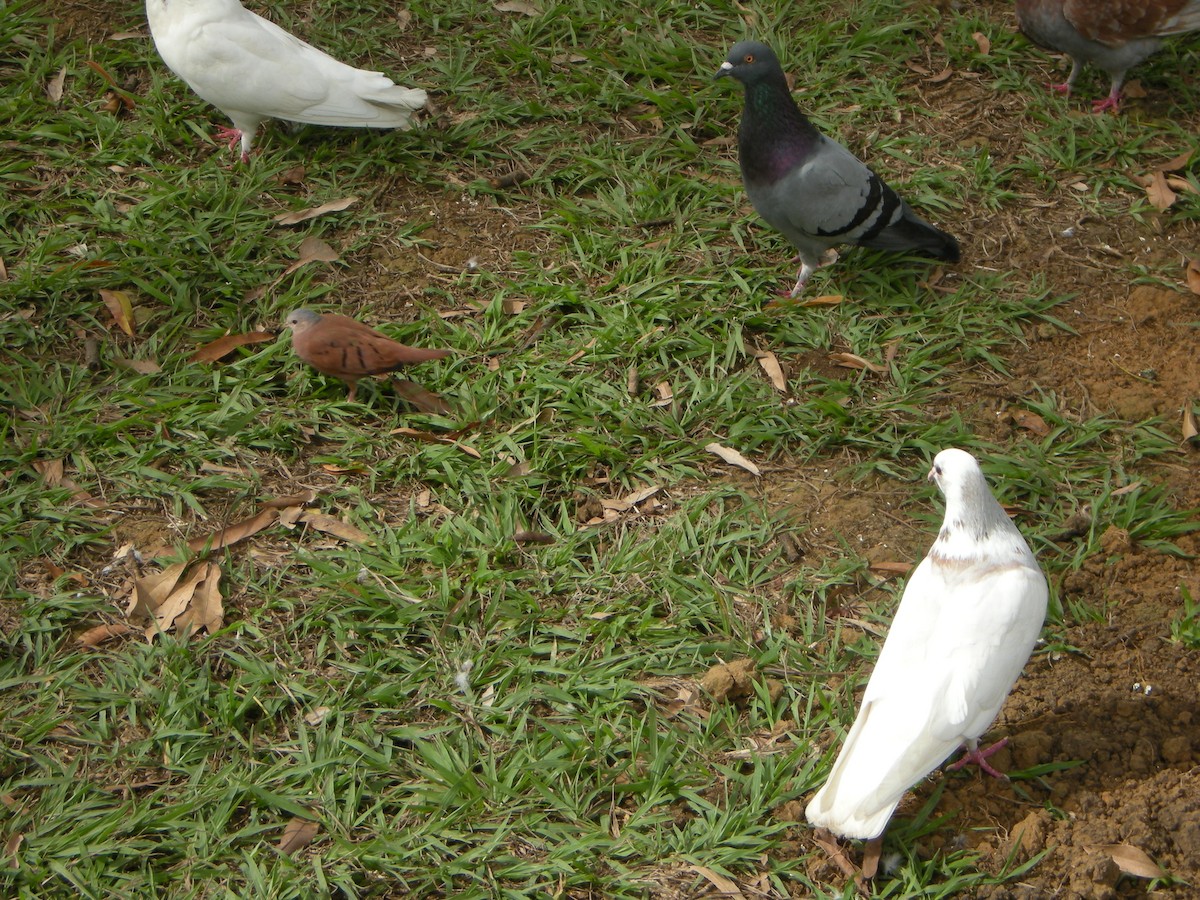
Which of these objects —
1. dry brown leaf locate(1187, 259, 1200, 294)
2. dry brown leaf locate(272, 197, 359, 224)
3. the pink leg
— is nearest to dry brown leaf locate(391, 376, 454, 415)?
dry brown leaf locate(272, 197, 359, 224)

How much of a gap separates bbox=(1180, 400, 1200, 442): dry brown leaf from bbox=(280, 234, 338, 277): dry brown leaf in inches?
141

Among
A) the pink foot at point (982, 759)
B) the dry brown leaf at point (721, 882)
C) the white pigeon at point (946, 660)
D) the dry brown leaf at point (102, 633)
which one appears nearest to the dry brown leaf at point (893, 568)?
the white pigeon at point (946, 660)

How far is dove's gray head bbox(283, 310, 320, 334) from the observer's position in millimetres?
4008

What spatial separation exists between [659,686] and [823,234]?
2084 mm

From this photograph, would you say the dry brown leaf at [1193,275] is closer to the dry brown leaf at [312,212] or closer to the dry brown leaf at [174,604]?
the dry brown leaf at [312,212]

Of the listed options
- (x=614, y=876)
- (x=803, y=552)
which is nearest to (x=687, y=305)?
(x=803, y=552)

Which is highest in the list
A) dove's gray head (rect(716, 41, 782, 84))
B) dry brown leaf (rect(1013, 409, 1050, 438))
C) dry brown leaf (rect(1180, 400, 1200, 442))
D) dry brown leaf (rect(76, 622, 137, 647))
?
dove's gray head (rect(716, 41, 782, 84))

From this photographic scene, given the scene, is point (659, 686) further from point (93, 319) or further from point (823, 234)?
point (93, 319)

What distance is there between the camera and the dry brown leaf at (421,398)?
4.12 m

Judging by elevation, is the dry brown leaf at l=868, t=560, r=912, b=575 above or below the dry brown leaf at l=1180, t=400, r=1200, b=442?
below

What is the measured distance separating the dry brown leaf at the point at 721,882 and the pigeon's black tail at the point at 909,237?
2.70m

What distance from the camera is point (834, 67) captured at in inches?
216

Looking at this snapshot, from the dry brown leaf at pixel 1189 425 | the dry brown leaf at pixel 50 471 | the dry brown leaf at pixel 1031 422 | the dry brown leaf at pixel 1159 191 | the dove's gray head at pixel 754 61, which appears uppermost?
the dove's gray head at pixel 754 61

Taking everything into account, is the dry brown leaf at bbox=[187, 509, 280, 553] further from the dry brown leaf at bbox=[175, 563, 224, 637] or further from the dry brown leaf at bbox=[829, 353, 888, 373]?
the dry brown leaf at bbox=[829, 353, 888, 373]
